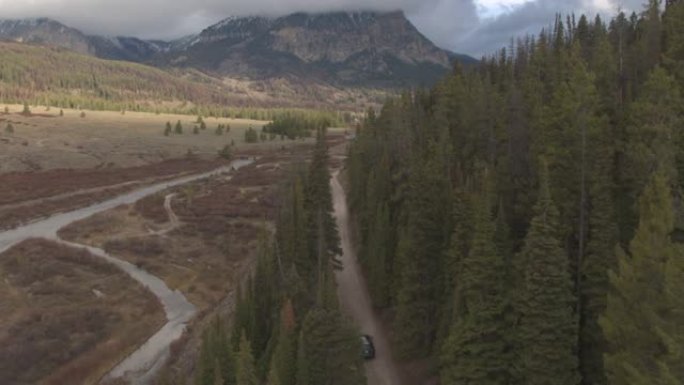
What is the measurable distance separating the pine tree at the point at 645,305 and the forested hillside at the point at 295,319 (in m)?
15.0

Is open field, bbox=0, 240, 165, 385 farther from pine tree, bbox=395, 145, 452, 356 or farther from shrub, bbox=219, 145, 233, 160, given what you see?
shrub, bbox=219, 145, 233, 160

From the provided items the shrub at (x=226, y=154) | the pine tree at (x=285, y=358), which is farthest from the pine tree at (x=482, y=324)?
the shrub at (x=226, y=154)

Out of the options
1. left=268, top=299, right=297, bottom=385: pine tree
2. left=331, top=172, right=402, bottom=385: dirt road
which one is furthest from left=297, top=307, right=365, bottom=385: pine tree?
left=331, top=172, right=402, bottom=385: dirt road

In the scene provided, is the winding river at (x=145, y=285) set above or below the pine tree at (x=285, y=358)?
below

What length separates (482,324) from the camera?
3494cm

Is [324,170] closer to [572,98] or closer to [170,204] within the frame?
[572,98]

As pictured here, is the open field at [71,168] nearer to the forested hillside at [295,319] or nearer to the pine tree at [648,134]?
the forested hillside at [295,319]

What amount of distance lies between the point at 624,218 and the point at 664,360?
19.2 metres

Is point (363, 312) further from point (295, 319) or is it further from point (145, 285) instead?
point (145, 285)

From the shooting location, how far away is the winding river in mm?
54344

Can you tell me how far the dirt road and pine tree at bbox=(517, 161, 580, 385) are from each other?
14.7 m

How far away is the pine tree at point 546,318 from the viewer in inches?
1232

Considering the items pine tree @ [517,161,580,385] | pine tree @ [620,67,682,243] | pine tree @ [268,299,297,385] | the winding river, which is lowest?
the winding river

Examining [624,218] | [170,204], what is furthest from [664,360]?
[170,204]
